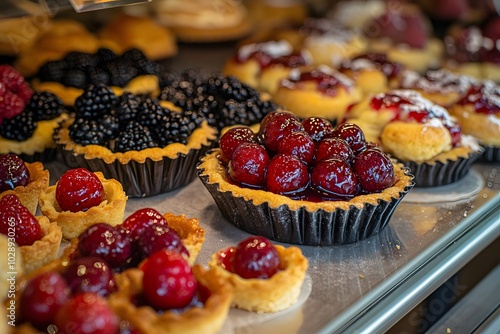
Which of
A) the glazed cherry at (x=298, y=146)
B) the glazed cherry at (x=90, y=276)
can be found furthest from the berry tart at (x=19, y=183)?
the glazed cherry at (x=298, y=146)

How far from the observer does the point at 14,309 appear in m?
1.58

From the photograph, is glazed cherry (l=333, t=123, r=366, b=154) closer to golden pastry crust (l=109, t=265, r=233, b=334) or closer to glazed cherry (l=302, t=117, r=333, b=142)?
glazed cherry (l=302, t=117, r=333, b=142)

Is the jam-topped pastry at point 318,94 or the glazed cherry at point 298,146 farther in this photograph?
the jam-topped pastry at point 318,94

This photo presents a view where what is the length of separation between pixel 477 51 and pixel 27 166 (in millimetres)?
3236

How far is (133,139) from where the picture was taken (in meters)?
2.70

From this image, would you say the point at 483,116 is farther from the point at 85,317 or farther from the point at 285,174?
the point at 85,317

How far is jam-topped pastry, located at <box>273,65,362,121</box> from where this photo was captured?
11.6ft

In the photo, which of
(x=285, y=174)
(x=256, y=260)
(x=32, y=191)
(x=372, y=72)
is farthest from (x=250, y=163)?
(x=372, y=72)

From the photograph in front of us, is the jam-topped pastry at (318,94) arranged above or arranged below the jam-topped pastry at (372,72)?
above

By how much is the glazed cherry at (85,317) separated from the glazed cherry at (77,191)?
0.83 meters

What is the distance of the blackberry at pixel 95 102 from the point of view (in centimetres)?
275

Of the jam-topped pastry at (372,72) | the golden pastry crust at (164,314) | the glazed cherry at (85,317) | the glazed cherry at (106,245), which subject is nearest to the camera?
the glazed cherry at (85,317)

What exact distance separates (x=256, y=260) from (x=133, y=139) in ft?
3.50

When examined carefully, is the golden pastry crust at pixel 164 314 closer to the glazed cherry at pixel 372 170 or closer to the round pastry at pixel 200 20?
the glazed cherry at pixel 372 170
